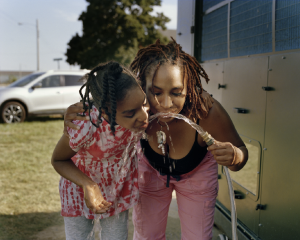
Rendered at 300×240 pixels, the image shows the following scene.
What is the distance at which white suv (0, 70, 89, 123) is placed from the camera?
8.98 m

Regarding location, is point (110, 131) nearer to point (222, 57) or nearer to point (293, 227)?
point (293, 227)

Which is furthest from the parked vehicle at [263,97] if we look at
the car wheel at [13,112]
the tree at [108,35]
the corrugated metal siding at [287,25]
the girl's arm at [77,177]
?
the tree at [108,35]

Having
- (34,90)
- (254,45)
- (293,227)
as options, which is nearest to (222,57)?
(254,45)

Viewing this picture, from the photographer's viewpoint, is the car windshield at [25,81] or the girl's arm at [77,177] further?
the car windshield at [25,81]

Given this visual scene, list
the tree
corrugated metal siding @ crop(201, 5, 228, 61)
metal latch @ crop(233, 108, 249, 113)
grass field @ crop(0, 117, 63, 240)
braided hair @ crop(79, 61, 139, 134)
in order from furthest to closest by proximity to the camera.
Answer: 1. the tree
2. grass field @ crop(0, 117, 63, 240)
3. corrugated metal siding @ crop(201, 5, 228, 61)
4. metal latch @ crop(233, 108, 249, 113)
5. braided hair @ crop(79, 61, 139, 134)

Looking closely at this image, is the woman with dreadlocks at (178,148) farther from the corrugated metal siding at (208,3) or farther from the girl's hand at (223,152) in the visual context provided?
the corrugated metal siding at (208,3)

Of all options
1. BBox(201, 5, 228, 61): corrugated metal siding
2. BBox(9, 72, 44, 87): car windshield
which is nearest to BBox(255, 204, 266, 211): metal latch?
BBox(201, 5, 228, 61): corrugated metal siding

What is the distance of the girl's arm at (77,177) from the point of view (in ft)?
4.86

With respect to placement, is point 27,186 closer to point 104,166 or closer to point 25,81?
point 104,166

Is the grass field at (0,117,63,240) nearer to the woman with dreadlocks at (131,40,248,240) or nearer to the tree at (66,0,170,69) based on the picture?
the woman with dreadlocks at (131,40,248,240)

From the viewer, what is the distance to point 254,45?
2354 mm

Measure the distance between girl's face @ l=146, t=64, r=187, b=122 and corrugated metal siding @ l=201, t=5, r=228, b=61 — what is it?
137 centimetres

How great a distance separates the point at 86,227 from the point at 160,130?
2.42ft

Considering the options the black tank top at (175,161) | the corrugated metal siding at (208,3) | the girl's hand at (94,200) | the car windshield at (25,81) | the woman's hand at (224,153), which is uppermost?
the corrugated metal siding at (208,3)
